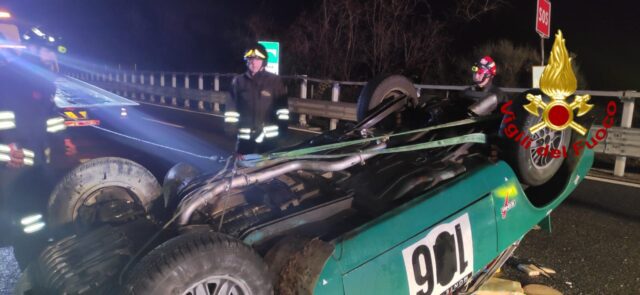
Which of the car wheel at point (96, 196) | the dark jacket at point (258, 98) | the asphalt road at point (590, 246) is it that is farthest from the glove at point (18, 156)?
the dark jacket at point (258, 98)

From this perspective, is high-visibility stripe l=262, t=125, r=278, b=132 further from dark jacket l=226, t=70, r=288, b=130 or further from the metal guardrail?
the metal guardrail

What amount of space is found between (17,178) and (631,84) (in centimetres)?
1590

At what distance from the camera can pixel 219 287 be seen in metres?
1.97

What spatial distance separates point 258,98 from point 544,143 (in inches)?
96.7

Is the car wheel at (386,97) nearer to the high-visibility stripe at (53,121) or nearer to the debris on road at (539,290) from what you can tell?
the debris on road at (539,290)

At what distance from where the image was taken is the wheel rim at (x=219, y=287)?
1924mm

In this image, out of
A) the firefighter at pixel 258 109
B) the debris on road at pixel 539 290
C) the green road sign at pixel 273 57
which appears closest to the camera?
the debris on road at pixel 539 290

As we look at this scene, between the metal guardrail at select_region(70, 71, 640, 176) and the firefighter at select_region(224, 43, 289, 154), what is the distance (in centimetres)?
31

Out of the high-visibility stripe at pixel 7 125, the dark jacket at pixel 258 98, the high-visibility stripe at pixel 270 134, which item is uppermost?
the dark jacket at pixel 258 98

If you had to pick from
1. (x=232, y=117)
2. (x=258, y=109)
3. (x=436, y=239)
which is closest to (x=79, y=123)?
(x=232, y=117)

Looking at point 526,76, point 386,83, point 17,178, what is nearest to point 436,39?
point 526,76

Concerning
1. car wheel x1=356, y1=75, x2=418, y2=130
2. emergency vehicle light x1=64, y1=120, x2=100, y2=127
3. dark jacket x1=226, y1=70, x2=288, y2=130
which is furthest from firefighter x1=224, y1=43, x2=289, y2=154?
emergency vehicle light x1=64, y1=120, x2=100, y2=127

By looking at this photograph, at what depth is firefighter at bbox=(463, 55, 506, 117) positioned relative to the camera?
3549mm

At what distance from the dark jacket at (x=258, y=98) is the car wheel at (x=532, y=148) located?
216 cm
